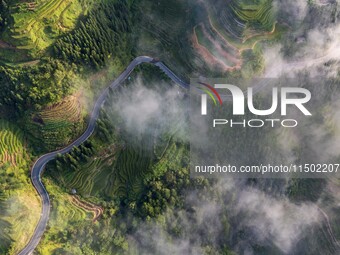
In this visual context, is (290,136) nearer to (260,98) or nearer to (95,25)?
(260,98)

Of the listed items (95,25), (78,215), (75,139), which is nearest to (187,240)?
(78,215)

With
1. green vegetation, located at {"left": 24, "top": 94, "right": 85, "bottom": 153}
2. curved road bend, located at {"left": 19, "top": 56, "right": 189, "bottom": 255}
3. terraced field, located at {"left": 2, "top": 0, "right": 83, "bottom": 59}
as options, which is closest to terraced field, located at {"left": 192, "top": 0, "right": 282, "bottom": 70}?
curved road bend, located at {"left": 19, "top": 56, "right": 189, "bottom": 255}

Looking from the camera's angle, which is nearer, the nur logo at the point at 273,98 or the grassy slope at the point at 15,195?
the grassy slope at the point at 15,195

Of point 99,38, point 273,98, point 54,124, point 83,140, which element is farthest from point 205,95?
point 54,124

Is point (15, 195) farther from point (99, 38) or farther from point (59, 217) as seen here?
point (99, 38)

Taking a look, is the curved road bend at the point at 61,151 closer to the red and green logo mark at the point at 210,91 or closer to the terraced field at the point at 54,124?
the terraced field at the point at 54,124

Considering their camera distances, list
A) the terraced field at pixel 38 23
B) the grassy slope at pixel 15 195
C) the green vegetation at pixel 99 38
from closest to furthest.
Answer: the grassy slope at pixel 15 195 < the terraced field at pixel 38 23 < the green vegetation at pixel 99 38

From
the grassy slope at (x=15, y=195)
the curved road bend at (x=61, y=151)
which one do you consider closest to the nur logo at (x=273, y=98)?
the curved road bend at (x=61, y=151)
